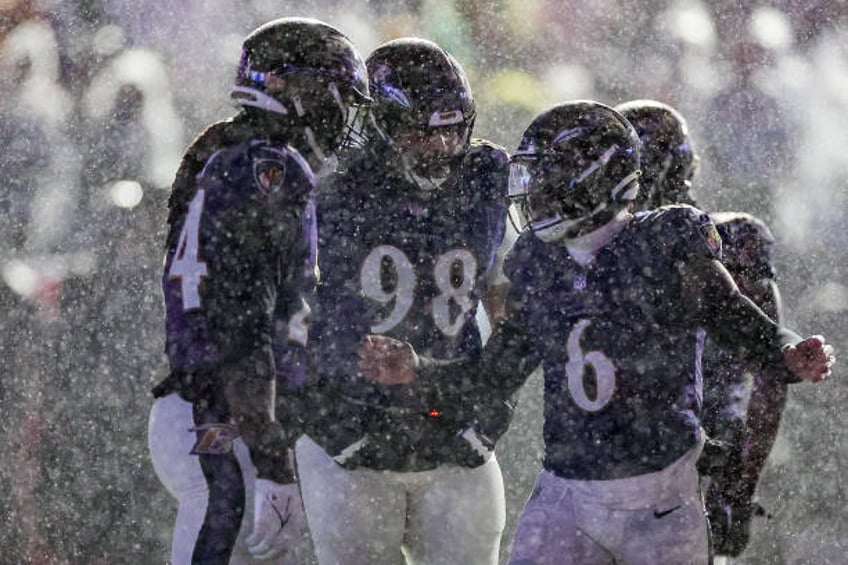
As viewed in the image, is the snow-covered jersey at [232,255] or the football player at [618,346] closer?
the snow-covered jersey at [232,255]

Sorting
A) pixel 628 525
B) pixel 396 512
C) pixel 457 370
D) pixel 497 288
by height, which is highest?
pixel 497 288

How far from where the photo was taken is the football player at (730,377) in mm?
4047

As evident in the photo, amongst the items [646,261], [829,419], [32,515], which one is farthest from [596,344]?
[829,419]

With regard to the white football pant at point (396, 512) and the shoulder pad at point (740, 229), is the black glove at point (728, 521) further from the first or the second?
the shoulder pad at point (740, 229)

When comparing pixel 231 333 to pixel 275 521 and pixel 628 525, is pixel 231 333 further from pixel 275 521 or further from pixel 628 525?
pixel 628 525

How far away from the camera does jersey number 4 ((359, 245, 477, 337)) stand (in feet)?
12.8

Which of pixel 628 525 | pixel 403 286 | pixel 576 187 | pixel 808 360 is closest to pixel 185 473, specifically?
pixel 403 286

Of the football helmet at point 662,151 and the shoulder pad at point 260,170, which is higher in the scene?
the football helmet at point 662,151

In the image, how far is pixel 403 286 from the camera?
3.92m

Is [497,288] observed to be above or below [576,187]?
below

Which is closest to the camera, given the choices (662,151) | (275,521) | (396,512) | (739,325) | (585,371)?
(275,521)

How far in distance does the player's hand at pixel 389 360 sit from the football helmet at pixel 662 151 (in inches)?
40.8

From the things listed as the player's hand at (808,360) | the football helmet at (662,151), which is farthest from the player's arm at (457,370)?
the football helmet at (662,151)

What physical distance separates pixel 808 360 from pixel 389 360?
1049 millimetres
